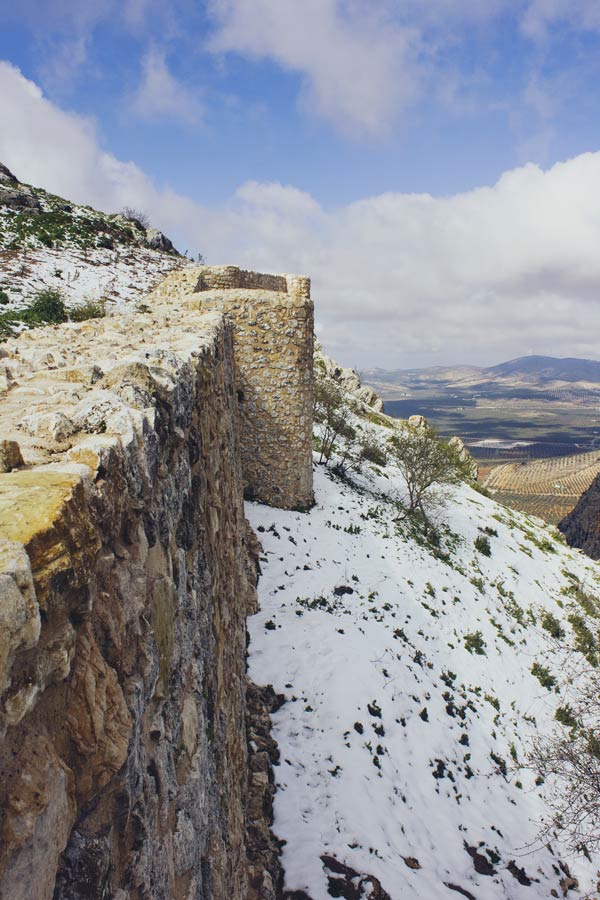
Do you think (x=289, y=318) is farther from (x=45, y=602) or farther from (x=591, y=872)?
(x=591, y=872)

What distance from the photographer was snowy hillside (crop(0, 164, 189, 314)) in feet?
46.0

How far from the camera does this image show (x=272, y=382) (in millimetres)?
11867

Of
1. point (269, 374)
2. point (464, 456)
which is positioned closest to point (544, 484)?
point (464, 456)

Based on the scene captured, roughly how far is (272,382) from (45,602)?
35.8 ft

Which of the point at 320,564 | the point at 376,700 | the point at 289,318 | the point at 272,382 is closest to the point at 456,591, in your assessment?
the point at 320,564

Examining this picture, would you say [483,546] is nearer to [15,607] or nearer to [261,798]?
[261,798]

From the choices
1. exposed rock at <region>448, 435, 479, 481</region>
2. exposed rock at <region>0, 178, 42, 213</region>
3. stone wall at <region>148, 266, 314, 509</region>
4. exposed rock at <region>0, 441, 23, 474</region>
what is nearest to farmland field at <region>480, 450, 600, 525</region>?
exposed rock at <region>448, 435, 479, 481</region>

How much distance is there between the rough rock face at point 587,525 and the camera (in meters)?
40.7

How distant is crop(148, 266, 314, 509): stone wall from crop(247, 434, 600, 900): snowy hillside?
3.47 ft

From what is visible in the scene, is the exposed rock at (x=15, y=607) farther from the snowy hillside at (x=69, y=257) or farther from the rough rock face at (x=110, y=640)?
the snowy hillside at (x=69, y=257)

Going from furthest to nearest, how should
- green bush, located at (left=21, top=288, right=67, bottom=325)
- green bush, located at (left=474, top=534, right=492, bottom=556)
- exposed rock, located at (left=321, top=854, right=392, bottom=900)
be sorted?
1. green bush, located at (left=474, top=534, right=492, bottom=556)
2. green bush, located at (left=21, top=288, right=67, bottom=325)
3. exposed rock, located at (left=321, top=854, right=392, bottom=900)

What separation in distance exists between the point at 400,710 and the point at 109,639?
827 centimetres

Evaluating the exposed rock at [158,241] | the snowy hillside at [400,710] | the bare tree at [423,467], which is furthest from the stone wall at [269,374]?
the exposed rock at [158,241]

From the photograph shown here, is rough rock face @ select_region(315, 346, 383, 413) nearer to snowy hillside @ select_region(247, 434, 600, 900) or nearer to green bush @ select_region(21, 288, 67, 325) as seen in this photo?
snowy hillside @ select_region(247, 434, 600, 900)
